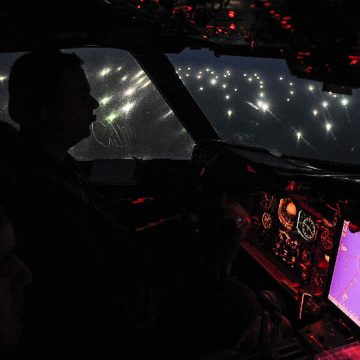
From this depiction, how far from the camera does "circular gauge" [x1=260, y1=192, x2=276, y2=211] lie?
7.02 feet

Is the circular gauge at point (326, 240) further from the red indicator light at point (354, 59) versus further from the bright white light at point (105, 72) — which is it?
the bright white light at point (105, 72)

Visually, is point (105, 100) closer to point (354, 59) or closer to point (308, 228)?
point (308, 228)

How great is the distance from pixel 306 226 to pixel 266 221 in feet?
1.21

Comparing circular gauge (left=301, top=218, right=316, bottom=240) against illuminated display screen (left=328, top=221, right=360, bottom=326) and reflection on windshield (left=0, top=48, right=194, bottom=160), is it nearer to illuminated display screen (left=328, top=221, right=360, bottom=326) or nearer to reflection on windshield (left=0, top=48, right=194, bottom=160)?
illuminated display screen (left=328, top=221, right=360, bottom=326)

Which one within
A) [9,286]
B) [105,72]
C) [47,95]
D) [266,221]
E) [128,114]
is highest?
[47,95]

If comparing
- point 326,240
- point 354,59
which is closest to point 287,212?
point 326,240

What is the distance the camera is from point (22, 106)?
1.17 m

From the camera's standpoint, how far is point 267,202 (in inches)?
86.0

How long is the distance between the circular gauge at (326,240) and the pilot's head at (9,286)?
144 centimetres

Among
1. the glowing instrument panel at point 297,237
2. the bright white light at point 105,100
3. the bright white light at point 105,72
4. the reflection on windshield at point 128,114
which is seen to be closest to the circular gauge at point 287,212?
the glowing instrument panel at point 297,237

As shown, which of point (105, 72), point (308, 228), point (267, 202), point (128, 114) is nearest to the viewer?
point (308, 228)

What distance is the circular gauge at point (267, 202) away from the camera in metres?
2.14

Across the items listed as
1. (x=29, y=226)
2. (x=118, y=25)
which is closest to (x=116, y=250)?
(x=29, y=226)

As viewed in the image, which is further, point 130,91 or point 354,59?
point 130,91
